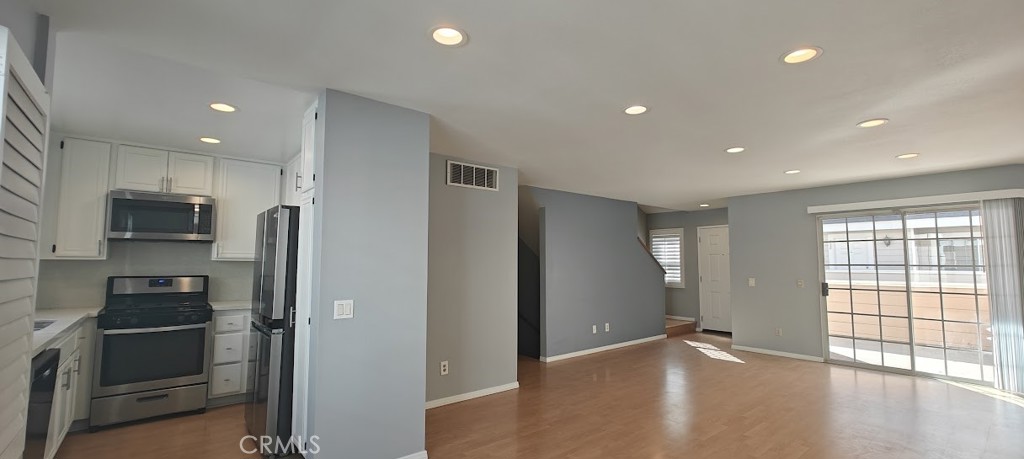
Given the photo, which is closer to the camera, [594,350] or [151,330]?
[151,330]

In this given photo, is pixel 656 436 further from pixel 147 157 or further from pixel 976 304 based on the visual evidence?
pixel 147 157

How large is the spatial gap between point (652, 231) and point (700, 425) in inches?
252

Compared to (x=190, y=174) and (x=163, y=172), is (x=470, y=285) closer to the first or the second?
(x=190, y=174)

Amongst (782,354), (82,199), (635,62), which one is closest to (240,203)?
(82,199)

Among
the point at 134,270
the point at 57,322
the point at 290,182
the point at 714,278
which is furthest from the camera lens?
the point at 714,278

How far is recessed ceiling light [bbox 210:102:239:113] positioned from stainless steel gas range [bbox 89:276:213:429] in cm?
189

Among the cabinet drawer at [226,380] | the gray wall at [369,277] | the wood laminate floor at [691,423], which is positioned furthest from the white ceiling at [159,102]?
the wood laminate floor at [691,423]

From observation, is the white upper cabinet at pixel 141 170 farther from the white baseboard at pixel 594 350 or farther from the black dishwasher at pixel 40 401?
the white baseboard at pixel 594 350

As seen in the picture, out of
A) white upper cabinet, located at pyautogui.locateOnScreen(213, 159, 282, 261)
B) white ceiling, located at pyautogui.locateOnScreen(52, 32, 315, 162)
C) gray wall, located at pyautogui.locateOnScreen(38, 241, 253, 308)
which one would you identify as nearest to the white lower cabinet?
gray wall, located at pyautogui.locateOnScreen(38, 241, 253, 308)

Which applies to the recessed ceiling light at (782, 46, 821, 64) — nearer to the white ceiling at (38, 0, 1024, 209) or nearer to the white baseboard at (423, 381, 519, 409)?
the white ceiling at (38, 0, 1024, 209)

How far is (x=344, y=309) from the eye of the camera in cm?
263

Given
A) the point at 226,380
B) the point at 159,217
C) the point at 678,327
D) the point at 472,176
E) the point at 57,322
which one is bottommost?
the point at 678,327

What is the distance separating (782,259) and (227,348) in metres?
6.99

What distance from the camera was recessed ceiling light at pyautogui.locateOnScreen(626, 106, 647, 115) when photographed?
9.74 feet
